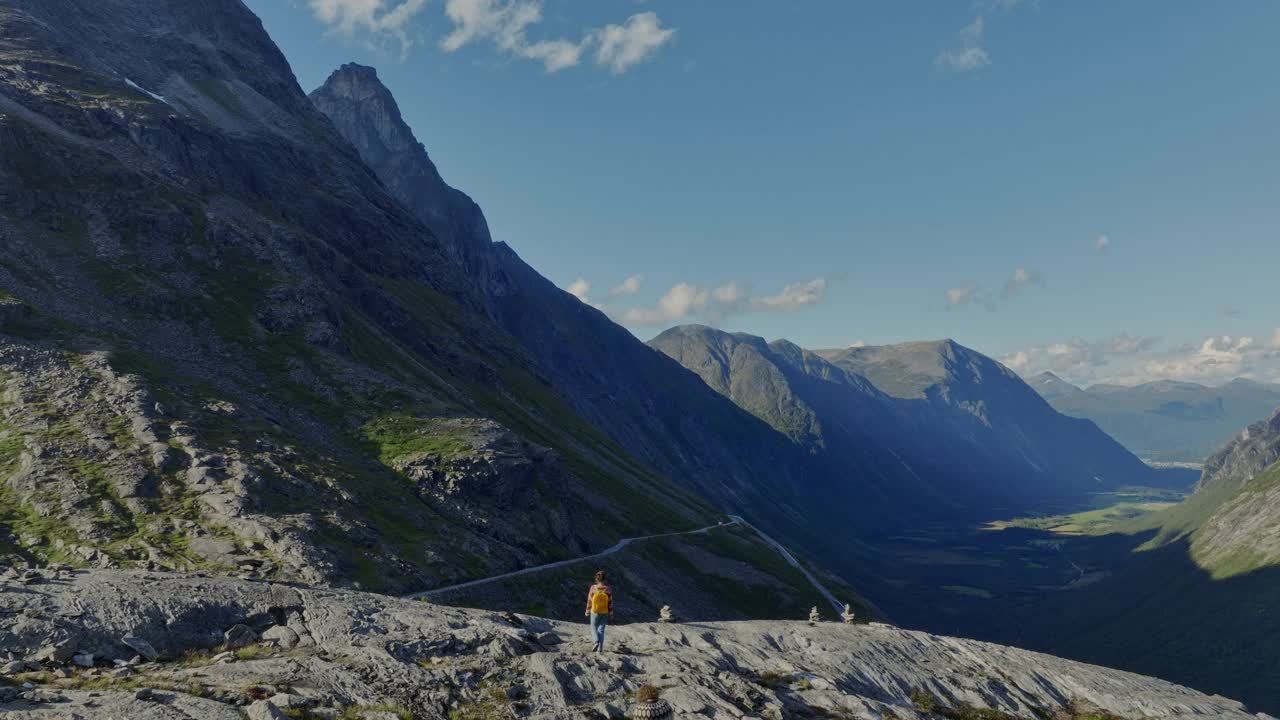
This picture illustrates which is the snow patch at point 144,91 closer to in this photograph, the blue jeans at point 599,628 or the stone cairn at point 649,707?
the blue jeans at point 599,628

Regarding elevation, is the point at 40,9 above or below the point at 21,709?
above

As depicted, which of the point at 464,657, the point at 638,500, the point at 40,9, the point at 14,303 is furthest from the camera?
the point at 40,9

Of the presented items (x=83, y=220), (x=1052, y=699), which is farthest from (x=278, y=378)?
(x=1052, y=699)

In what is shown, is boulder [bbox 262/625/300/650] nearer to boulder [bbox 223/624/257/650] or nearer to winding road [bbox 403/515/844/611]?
boulder [bbox 223/624/257/650]

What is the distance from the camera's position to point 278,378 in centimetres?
11575

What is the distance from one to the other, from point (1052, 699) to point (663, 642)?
2674 cm

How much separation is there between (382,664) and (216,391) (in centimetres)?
8577

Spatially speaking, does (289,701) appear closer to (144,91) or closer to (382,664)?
(382,664)

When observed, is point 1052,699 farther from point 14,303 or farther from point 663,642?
point 14,303

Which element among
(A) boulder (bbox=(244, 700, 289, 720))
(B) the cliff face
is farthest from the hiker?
(B) the cliff face

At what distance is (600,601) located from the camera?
33438 mm

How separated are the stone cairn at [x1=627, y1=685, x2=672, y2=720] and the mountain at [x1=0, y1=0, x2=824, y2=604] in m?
47.4

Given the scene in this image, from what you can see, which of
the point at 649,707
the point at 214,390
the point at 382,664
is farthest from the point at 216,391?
the point at 649,707

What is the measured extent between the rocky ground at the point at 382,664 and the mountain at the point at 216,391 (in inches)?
1335
